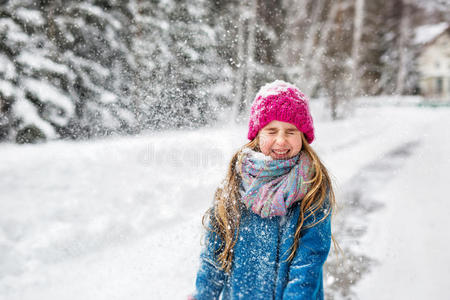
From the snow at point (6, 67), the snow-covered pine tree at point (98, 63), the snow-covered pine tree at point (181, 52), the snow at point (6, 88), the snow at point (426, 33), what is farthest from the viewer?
the snow at point (426, 33)

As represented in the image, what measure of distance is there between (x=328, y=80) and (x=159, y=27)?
267 inches

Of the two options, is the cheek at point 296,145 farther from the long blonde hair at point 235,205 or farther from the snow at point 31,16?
the snow at point 31,16

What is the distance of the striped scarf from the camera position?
45.6 inches

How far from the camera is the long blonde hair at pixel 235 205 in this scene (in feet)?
3.87

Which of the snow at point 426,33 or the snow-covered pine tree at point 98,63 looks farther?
the snow at point 426,33

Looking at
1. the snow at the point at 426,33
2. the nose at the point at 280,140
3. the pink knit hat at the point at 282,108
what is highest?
→ the snow at the point at 426,33

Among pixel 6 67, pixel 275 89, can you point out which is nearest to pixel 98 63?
pixel 6 67

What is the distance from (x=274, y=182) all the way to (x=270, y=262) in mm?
302

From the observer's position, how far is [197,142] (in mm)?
5719

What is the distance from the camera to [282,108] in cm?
124

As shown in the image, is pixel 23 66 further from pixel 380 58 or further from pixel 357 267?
pixel 380 58

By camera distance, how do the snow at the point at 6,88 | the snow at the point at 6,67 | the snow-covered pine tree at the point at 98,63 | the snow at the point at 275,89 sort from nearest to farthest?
the snow at the point at 275,89
the snow at the point at 6,88
the snow at the point at 6,67
the snow-covered pine tree at the point at 98,63

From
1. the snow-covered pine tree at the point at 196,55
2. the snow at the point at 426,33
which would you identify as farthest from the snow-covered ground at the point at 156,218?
the snow at the point at 426,33

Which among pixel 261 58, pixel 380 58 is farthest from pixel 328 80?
pixel 380 58
